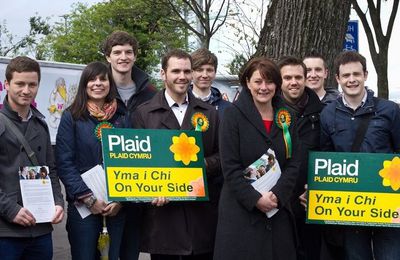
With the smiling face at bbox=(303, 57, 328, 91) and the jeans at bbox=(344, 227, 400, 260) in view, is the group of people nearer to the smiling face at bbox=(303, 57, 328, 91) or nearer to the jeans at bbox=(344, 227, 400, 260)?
the jeans at bbox=(344, 227, 400, 260)

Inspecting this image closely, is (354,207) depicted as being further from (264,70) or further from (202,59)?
(202,59)

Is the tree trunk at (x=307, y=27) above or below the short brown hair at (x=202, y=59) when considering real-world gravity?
above

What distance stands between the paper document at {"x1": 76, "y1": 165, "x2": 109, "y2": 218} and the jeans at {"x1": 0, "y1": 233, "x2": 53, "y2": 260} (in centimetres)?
33

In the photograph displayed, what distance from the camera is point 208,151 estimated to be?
5.23 meters

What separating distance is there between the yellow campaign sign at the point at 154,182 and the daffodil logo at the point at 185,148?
9 centimetres

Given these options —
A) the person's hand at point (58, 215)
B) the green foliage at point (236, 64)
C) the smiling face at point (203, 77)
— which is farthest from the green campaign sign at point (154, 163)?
the green foliage at point (236, 64)

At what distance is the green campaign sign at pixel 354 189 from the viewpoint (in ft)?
16.4

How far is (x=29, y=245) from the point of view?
470 centimetres

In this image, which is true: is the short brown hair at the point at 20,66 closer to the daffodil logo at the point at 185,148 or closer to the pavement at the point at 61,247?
the daffodil logo at the point at 185,148

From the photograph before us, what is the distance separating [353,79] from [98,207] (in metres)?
2.22

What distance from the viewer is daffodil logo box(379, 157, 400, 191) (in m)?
4.96

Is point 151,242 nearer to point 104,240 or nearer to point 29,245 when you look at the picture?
point 104,240

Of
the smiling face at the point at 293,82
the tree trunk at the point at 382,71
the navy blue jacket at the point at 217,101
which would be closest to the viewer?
the smiling face at the point at 293,82

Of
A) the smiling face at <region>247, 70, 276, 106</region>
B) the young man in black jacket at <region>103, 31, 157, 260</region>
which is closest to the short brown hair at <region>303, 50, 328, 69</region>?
the smiling face at <region>247, 70, 276, 106</region>
